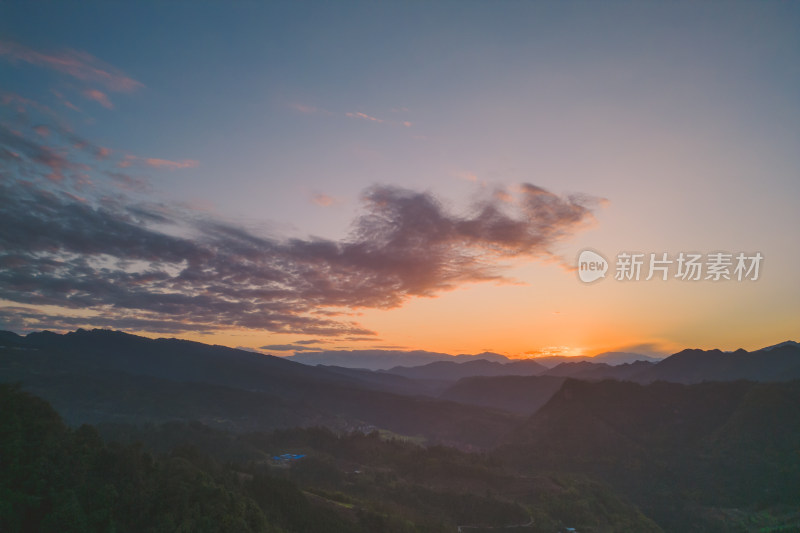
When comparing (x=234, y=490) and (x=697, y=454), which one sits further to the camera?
(x=697, y=454)

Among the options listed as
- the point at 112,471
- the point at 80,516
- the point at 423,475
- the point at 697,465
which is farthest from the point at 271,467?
the point at 697,465

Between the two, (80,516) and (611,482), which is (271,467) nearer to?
(80,516)

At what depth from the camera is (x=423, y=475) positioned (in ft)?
524

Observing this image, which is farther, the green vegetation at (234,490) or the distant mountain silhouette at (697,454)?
the distant mountain silhouette at (697,454)

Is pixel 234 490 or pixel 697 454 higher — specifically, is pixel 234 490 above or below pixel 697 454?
above

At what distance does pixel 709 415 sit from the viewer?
605 feet

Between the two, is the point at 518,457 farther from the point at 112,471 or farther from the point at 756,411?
the point at 112,471

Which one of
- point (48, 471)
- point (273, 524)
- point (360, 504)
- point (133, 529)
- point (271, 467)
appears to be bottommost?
point (271, 467)

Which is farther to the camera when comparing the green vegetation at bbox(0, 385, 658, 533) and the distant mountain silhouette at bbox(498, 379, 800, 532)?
the distant mountain silhouette at bbox(498, 379, 800, 532)

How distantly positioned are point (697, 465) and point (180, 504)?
7034 inches

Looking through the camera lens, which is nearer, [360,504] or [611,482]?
[360,504]

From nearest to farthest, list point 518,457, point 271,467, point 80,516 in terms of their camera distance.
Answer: point 80,516 → point 271,467 → point 518,457

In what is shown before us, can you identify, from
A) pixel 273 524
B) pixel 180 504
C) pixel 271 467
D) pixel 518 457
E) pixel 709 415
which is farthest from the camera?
pixel 518 457

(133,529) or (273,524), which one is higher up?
(133,529)
